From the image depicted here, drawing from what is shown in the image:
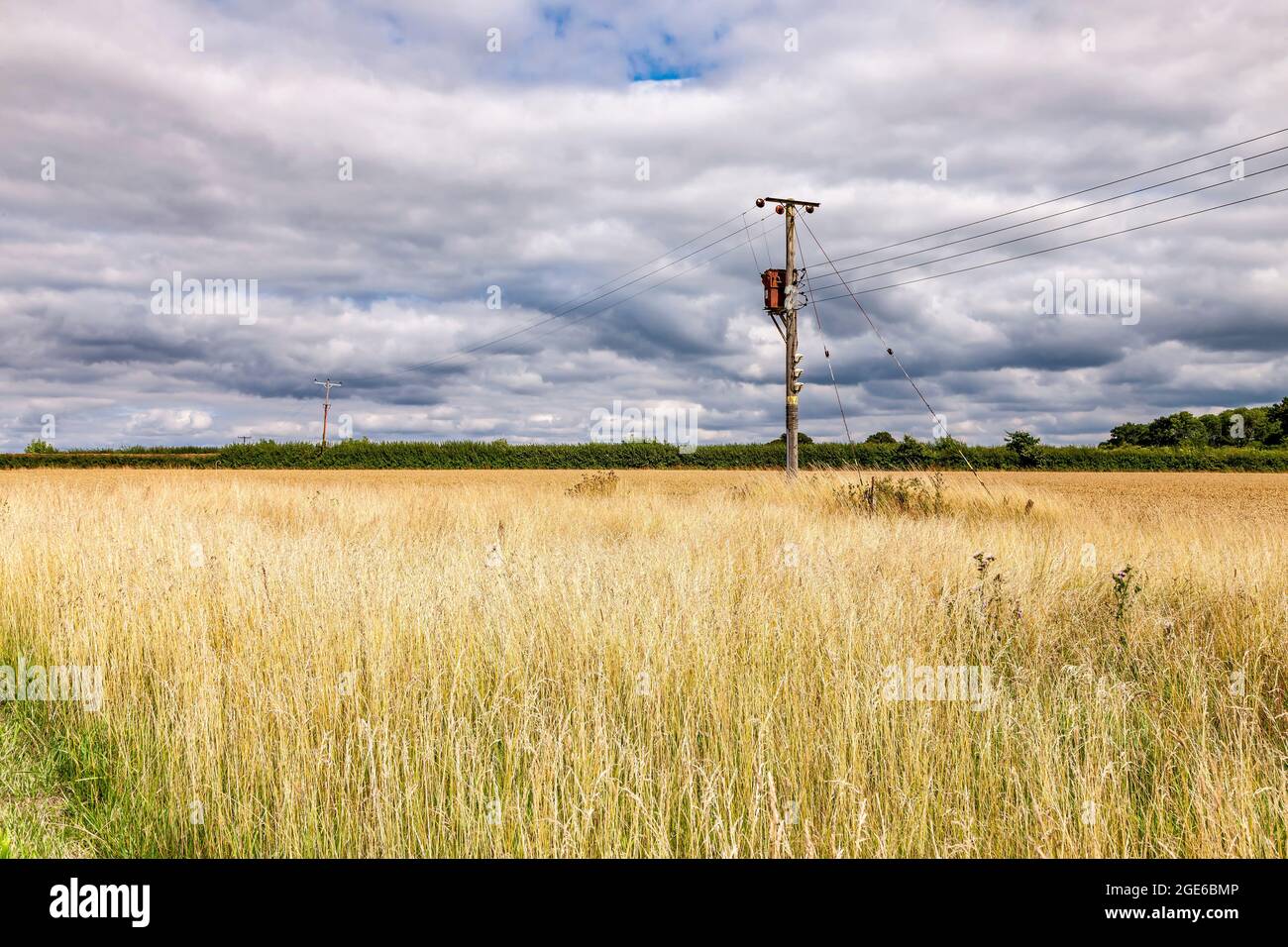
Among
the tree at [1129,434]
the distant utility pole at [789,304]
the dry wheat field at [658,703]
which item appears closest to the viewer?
the dry wheat field at [658,703]

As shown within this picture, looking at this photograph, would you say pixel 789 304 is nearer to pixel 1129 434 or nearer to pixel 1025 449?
pixel 1025 449

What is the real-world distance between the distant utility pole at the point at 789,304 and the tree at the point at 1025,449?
52.7 meters

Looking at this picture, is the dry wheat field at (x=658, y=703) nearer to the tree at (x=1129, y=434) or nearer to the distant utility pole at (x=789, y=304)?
the distant utility pole at (x=789, y=304)

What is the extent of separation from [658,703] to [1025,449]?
70.6 meters

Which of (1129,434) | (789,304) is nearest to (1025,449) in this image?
(1129,434)

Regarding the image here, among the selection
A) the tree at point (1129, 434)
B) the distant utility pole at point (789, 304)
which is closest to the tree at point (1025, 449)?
the tree at point (1129, 434)

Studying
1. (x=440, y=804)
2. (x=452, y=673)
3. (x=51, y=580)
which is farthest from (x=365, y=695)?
(x=51, y=580)

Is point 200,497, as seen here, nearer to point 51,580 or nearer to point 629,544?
point 51,580

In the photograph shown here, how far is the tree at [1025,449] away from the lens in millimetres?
63375

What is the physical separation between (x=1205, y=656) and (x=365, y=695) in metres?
5.45

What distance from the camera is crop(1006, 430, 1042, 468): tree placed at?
2495 inches

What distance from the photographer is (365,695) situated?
13.3 feet

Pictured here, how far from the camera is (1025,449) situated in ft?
212

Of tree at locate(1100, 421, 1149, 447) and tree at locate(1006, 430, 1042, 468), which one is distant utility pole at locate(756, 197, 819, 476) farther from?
tree at locate(1100, 421, 1149, 447)
